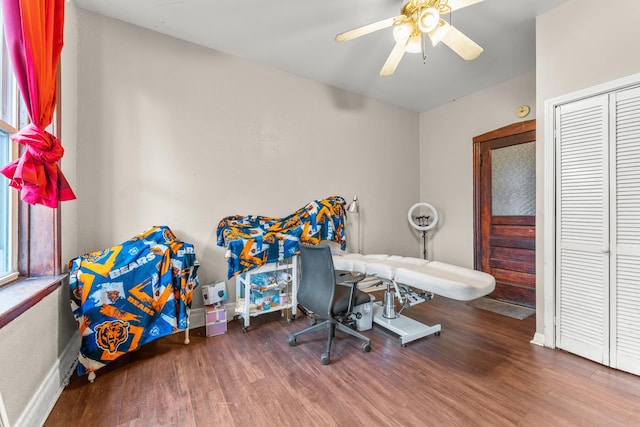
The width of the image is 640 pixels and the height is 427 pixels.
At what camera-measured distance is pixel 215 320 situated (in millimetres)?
2428

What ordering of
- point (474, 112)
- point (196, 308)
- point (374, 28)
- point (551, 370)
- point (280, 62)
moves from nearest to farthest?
point (374, 28), point (551, 370), point (196, 308), point (280, 62), point (474, 112)

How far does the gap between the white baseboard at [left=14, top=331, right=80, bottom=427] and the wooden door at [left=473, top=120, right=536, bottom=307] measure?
428cm

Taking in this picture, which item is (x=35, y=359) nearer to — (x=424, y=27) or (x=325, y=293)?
(x=325, y=293)

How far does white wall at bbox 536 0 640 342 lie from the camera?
1.82 meters

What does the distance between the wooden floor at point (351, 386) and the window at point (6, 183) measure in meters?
0.89

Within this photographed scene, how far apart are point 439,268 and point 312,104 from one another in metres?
2.44

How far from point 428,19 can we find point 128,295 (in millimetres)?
2695

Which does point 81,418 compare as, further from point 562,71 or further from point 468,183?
point 468,183

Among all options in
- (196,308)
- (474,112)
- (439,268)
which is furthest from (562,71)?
(196,308)

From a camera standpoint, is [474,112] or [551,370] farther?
[474,112]

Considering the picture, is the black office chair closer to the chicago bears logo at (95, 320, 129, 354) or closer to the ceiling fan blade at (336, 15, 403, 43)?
the chicago bears logo at (95, 320, 129, 354)

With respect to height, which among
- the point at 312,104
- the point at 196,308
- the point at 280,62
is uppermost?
the point at 280,62

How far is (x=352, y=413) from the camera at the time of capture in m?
1.49

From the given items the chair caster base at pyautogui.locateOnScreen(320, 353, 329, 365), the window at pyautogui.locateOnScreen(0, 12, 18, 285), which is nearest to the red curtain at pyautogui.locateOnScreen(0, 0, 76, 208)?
the window at pyautogui.locateOnScreen(0, 12, 18, 285)
